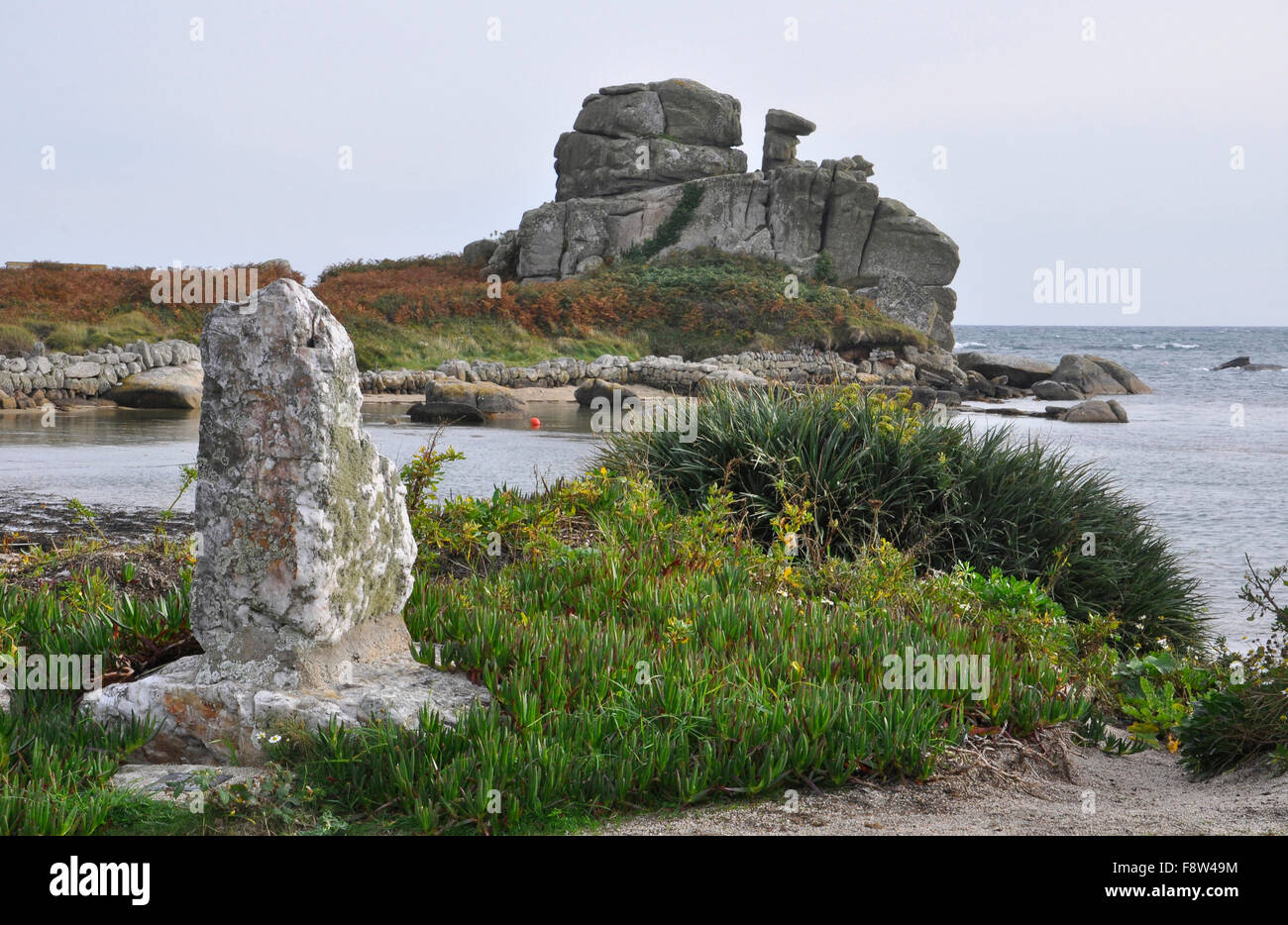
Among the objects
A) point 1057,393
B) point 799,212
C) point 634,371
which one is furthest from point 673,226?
point 1057,393

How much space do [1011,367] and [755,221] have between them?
1556 centimetres

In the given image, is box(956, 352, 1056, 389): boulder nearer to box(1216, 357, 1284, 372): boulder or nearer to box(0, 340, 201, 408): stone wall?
box(1216, 357, 1284, 372): boulder

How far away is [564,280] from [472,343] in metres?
11.7

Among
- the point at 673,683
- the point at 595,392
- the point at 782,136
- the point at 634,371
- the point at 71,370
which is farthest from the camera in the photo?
the point at 782,136

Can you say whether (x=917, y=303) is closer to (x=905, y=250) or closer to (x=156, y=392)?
(x=905, y=250)

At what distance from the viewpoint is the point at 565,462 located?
15062mm

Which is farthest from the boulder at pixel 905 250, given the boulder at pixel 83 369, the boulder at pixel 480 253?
the boulder at pixel 83 369

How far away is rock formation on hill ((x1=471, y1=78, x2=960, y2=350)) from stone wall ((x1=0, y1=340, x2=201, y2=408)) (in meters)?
26.9

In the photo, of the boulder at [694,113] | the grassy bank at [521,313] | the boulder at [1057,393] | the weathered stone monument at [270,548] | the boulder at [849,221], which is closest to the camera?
the weathered stone monument at [270,548]

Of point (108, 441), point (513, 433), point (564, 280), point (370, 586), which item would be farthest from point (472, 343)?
point (370, 586)

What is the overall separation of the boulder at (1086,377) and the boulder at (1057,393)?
5.71 ft

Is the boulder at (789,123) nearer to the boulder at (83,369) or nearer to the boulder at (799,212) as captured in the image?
the boulder at (799,212)

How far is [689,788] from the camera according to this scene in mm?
3844

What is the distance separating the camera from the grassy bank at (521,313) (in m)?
32.8
